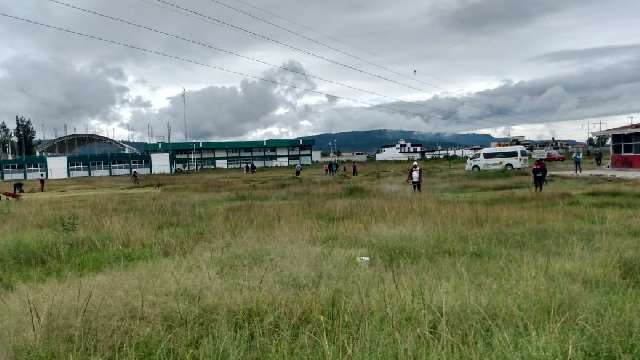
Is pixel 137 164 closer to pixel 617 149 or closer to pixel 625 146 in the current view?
pixel 617 149

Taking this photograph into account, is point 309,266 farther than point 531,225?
No

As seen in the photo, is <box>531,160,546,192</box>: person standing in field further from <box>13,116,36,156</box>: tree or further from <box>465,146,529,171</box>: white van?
<box>13,116,36,156</box>: tree

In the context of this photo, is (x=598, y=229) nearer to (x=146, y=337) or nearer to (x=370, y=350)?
(x=370, y=350)

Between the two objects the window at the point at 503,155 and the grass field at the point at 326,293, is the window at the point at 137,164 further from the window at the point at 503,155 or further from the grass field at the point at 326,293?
the grass field at the point at 326,293

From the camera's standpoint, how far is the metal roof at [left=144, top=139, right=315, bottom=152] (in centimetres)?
10531

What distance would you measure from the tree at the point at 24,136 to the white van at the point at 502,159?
100 m

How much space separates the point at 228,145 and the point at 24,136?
4575 cm

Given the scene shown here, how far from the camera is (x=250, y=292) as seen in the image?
16.9 ft

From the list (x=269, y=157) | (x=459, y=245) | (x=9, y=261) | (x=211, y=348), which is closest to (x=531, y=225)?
(x=459, y=245)

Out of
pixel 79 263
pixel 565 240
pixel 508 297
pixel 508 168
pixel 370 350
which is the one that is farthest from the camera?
pixel 508 168

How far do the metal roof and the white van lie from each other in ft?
232

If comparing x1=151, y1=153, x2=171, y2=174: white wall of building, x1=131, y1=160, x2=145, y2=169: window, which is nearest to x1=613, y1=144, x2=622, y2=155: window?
x1=151, y1=153, x2=171, y2=174: white wall of building

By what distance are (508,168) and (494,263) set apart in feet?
141

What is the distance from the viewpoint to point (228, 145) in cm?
11094
